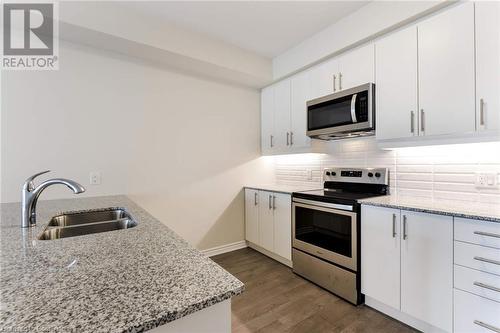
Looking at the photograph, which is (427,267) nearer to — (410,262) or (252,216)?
(410,262)

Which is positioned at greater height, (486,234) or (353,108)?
(353,108)

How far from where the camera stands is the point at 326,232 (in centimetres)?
231

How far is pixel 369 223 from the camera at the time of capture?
74.9 inches

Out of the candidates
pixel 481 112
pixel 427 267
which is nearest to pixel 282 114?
pixel 481 112

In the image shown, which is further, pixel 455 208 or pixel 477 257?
pixel 455 208

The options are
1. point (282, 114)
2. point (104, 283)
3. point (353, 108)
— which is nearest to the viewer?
point (104, 283)

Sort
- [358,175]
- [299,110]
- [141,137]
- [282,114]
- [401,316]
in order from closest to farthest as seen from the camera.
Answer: [401,316]
[358,175]
[141,137]
[299,110]
[282,114]

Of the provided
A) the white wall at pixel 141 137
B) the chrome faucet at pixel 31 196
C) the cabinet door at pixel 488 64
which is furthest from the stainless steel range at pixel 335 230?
the chrome faucet at pixel 31 196

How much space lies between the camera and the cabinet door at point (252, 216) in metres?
3.13

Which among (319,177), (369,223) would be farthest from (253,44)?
(369,223)

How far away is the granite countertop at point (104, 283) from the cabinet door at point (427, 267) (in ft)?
5.03

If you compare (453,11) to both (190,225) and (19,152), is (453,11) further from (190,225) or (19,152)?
(19,152)

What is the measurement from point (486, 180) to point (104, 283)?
236 centimetres

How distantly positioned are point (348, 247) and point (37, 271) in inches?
80.0
